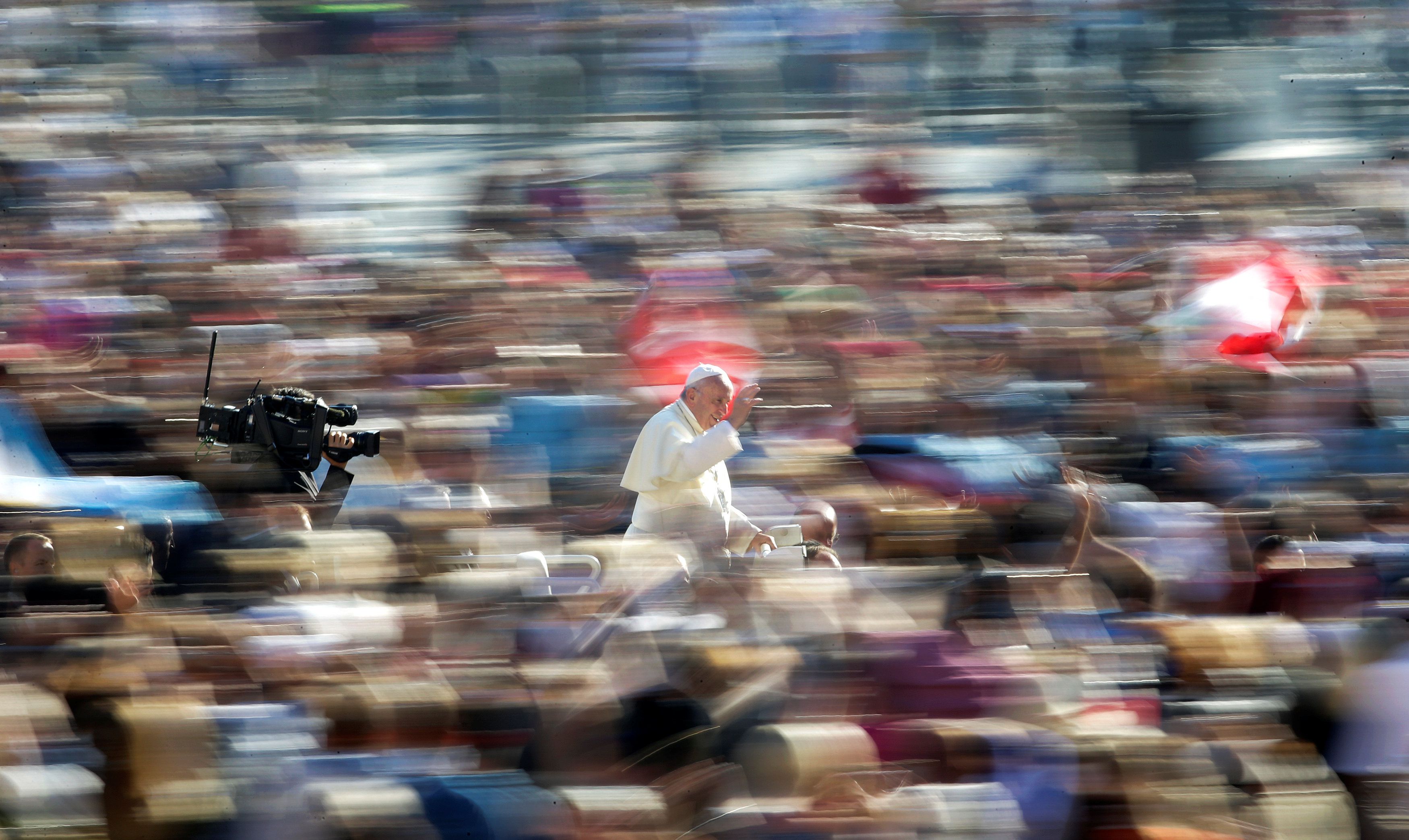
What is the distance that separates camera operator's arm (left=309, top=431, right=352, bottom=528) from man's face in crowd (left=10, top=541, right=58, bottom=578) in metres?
0.45

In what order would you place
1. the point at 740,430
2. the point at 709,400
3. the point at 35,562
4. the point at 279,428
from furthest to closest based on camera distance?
the point at 709,400 < the point at 740,430 < the point at 279,428 < the point at 35,562

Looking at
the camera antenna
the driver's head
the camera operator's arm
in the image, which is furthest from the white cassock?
the driver's head

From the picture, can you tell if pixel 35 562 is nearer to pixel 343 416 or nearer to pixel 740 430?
pixel 343 416

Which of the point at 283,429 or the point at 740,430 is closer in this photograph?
the point at 283,429

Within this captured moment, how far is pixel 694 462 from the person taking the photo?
3.56 meters

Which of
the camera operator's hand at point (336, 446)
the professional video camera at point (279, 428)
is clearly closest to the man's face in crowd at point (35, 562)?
the professional video camera at point (279, 428)

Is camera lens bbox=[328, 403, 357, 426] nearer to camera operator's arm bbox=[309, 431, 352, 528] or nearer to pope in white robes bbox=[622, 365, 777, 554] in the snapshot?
camera operator's arm bbox=[309, 431, 352, 528]

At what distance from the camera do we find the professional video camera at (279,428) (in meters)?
3.01

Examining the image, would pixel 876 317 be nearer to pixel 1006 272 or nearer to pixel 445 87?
pixel 1006 272

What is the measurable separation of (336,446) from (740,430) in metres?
0.94

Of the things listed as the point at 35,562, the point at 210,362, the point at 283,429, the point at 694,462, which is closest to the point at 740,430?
the point at 694,462

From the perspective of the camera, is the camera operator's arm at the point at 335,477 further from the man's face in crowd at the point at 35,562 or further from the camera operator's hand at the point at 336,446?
the man's face in crowd at the point at 35,562

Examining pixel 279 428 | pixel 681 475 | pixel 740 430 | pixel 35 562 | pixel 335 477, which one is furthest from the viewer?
pixel 681 475

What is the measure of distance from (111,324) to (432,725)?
1.28 m
